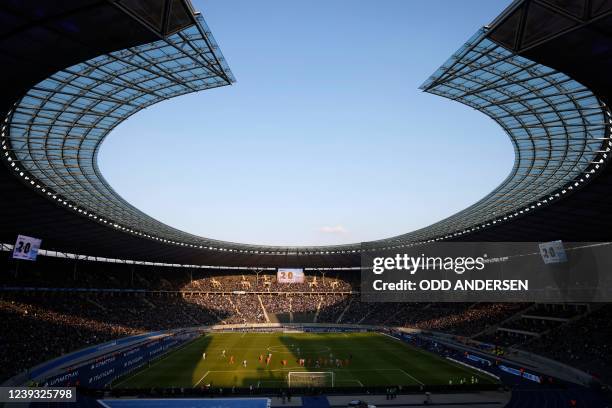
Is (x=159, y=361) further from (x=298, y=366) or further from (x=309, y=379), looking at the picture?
(x=309, y=379)

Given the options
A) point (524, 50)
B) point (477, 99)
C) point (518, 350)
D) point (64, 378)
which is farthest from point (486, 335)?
point (524, 50)

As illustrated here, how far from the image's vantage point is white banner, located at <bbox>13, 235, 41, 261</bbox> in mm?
53312

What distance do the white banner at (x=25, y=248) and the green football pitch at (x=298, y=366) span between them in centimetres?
1911

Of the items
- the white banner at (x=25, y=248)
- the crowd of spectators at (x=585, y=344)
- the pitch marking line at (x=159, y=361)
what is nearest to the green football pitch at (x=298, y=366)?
the pitch marking line at (x=159, y=361)

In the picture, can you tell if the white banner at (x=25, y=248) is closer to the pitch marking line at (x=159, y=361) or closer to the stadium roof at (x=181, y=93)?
the stadium roof at (x=181, y=93)

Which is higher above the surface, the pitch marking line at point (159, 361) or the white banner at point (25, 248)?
the white banner at point (25, 248)

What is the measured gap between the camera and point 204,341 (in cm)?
7412

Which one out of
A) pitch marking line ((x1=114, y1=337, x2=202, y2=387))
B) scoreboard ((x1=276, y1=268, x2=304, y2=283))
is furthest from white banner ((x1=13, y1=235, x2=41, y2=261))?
scoreboard ((x1=276, y1=268, x2=304, y2=283))

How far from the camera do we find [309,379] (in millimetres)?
43094

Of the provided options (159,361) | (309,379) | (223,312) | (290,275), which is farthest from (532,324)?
(223,312)

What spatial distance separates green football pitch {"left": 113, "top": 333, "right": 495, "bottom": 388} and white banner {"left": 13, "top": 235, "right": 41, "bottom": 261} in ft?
62.7

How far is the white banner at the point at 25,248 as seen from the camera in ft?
175

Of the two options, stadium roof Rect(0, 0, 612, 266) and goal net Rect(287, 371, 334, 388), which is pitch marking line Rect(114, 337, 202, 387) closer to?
goal net Rect(287, 371, 334, 388)

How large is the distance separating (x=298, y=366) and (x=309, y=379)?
855cm
